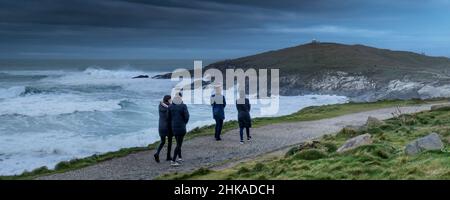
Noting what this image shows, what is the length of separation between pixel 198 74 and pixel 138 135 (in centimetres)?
5859

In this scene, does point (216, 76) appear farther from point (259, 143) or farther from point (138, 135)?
point (259, 143)

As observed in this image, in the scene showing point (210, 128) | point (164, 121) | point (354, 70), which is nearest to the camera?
point (164, 121)

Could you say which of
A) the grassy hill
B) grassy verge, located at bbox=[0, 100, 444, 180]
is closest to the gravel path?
grassy verge, located at bbox=[0, 100, 444, 180]

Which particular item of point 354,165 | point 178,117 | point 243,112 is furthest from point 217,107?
point 354,165

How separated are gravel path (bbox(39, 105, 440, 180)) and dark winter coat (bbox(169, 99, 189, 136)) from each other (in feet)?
3.20

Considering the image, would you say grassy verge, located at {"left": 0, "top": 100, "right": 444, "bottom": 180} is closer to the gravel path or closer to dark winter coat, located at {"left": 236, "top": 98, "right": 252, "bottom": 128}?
the gravel path

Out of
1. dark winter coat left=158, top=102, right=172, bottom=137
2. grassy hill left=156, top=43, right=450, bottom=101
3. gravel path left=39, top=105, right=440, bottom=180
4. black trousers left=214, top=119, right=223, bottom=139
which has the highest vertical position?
grassy hill left=156, top=43, right=450, bottom=101

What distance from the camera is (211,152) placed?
56.5ft

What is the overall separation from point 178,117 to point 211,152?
3.29m

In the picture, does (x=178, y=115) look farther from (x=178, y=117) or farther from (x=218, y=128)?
(x=218, y=128)

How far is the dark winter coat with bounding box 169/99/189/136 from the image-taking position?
1420cm

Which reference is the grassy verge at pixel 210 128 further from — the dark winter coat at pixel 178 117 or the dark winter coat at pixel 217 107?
the dark winter coat at pixel 178 117

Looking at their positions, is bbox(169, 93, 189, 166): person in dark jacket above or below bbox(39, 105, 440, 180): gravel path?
above

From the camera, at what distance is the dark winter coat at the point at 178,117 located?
46.6 feet
